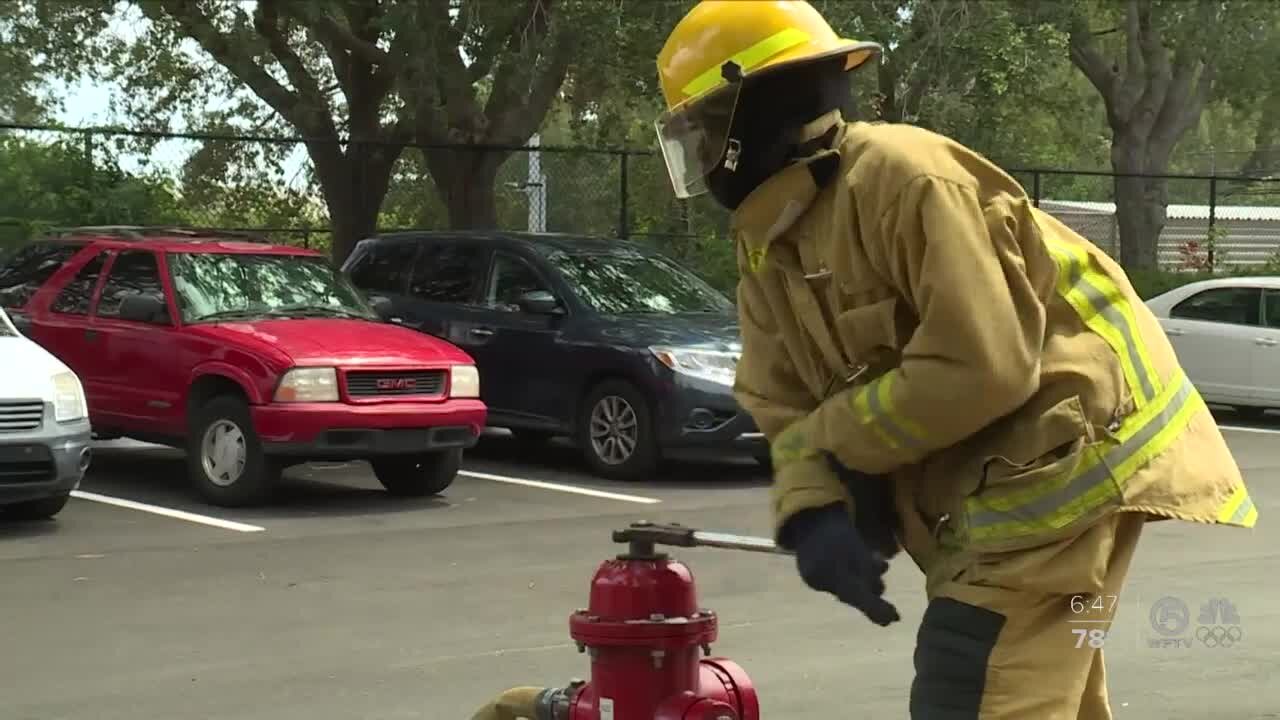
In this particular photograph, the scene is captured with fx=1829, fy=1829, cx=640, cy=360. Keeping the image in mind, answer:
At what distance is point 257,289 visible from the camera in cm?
1197

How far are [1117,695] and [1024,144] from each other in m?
29.3

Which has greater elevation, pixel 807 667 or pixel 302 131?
pixel 302 131

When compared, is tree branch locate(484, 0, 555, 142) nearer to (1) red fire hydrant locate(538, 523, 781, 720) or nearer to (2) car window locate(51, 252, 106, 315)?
(2) car window locate(51, 252, 106, 315)

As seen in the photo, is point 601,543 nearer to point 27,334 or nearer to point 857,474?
point 27,334

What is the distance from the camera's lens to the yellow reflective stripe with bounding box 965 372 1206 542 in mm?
2773

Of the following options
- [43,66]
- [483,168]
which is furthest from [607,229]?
[43,66]

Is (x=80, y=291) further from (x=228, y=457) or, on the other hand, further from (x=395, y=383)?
(x=395, y=383)

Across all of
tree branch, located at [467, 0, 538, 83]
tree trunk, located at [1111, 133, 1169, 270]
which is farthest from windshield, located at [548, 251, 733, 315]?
tree trunk, located at [1111, 133, 1169, 270]

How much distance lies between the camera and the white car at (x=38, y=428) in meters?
9.63

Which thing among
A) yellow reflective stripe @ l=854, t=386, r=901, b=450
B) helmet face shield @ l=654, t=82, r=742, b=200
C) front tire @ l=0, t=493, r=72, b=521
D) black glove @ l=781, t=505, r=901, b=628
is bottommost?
front tire @ l=0, t=493, r=72, b=521

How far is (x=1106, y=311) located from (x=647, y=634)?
95cm

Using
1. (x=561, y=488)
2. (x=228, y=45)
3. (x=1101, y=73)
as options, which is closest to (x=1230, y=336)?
(x=561, y=488)

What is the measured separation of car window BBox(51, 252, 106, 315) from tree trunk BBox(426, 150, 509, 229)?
7222mm

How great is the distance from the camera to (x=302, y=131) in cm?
1948
